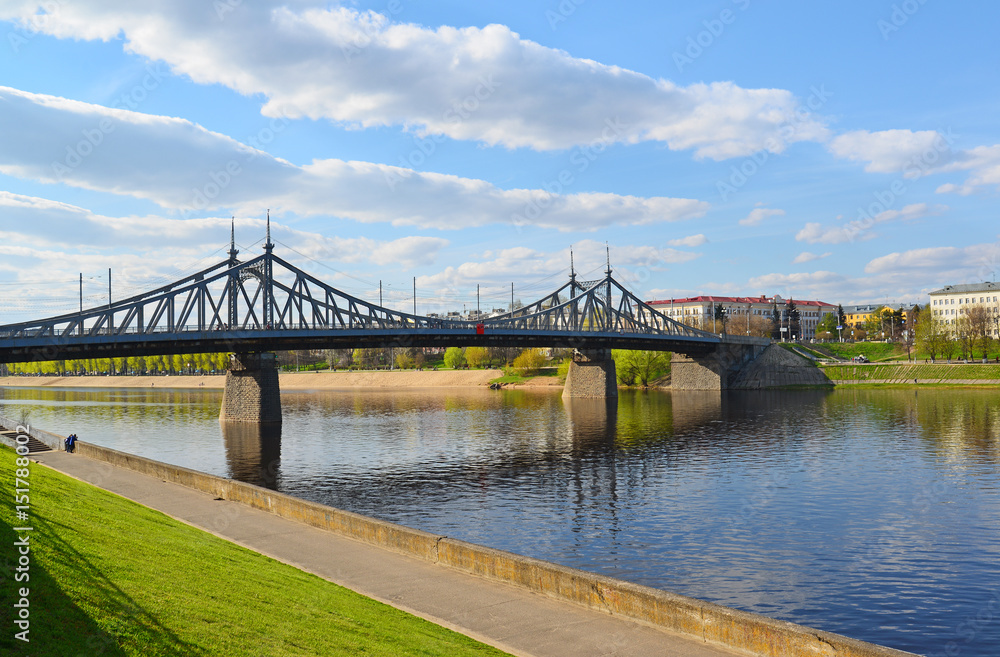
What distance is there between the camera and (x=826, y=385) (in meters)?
100

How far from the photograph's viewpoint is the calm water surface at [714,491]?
53.6 feet

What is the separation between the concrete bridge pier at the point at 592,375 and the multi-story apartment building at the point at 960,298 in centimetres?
11566

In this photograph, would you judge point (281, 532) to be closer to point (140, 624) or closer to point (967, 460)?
point (140, 624)

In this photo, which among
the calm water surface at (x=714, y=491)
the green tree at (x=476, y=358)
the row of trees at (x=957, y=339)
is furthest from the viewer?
the green tree at (x=476, y=358)

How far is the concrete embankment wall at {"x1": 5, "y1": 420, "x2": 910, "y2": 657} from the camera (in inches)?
385

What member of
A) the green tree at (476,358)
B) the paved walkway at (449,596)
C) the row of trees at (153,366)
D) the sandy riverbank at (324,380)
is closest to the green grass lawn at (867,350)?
the sandy riverbank at (324,380)

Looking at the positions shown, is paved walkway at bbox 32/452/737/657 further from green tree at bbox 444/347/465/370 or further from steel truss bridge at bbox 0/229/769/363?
green tree at bbox 444/347/465/370

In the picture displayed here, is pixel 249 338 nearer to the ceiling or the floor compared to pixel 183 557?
nearer to the ceiling

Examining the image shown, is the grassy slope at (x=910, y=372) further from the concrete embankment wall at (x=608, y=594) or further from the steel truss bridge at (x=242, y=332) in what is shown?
the concrete embankment wall at (x=608, y=594)

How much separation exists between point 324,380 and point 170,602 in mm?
142638

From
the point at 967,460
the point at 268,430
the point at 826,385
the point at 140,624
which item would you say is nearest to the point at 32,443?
the point at 268,430

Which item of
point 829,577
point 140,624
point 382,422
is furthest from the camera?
point 382,422

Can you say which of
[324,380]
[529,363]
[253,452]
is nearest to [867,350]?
[529,363]

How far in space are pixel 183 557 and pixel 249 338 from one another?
4909 centimetres
